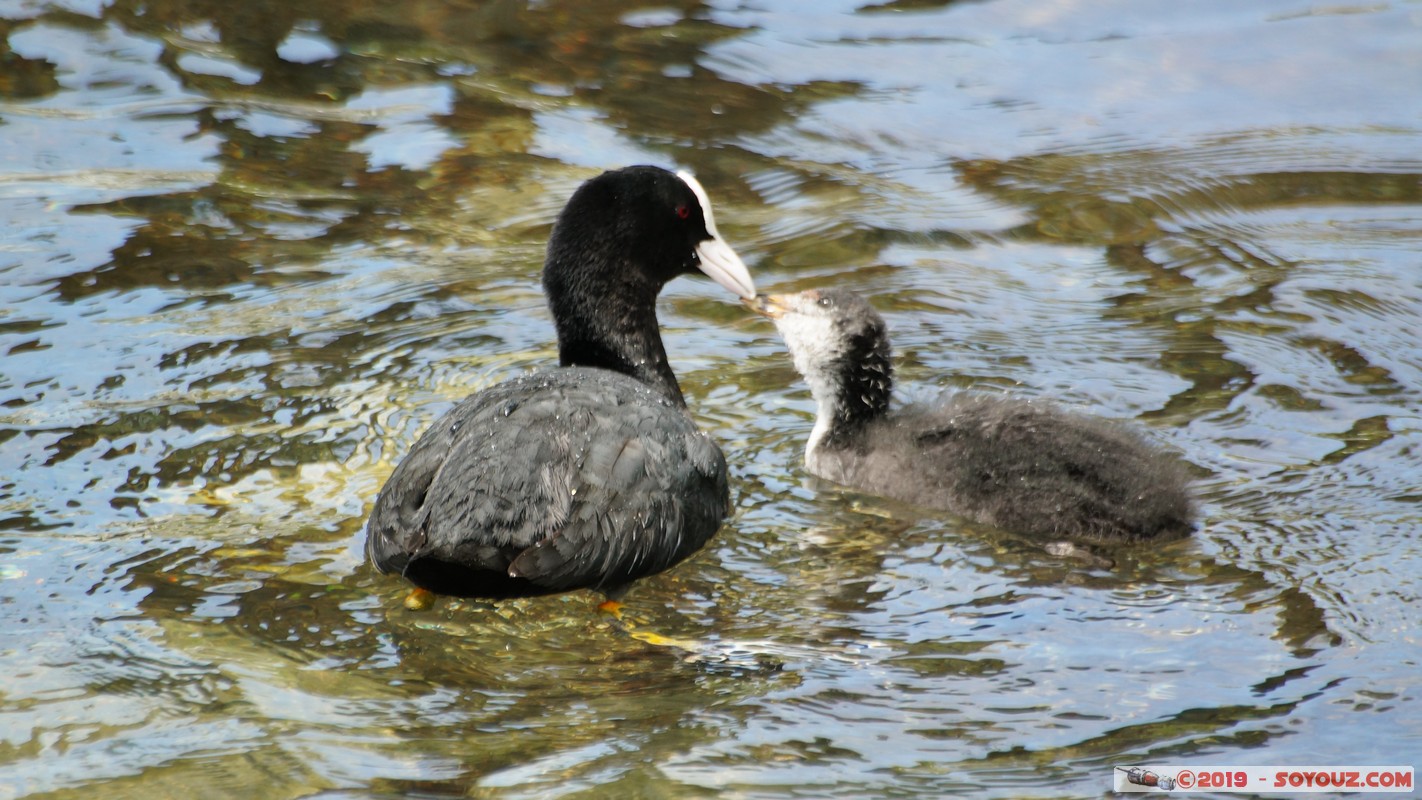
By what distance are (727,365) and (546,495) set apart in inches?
80.0

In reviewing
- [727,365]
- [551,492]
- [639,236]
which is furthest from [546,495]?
[727,365]

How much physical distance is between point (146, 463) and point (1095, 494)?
2.92m

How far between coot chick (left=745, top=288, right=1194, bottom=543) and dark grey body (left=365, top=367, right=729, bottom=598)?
65 centimetres

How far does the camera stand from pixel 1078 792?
319 cm

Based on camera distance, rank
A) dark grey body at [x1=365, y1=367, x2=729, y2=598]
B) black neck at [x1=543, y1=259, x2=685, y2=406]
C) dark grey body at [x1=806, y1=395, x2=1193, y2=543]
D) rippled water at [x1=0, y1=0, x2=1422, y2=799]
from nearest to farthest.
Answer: rippled water at [x1=0, y1=0, x2=1422, y2=799], dark grey body at [x1=365, y1=367, x2=729, y2=598], dark grey body at [x1=806, y1=395, x2=1193, y2=543], black neck at [x1=543, y1=259, x2=685, y2=406]

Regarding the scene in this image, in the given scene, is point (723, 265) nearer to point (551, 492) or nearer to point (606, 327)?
point (606, 327)

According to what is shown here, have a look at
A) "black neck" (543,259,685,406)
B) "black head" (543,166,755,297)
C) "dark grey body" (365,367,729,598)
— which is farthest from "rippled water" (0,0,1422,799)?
"black head" (543,166,755,297)

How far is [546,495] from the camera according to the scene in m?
4.01

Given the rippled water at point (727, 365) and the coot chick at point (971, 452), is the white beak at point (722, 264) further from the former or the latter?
the rippled water at point (727, 365)

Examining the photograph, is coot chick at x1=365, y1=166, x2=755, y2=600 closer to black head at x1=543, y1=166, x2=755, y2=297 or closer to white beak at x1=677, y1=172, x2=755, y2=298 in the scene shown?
black head at x1=543, y1=166, x2=755, y2=297

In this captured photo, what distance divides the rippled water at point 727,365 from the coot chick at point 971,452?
0.11 metres

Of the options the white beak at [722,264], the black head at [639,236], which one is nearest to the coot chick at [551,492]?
the black head at [639,236]

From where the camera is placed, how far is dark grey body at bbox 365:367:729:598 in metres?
3.90

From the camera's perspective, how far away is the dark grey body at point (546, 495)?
3.90m
